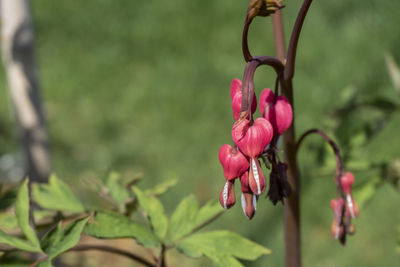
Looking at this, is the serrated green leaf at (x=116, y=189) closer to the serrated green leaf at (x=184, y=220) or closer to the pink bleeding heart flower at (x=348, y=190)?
the serrated green leaf at (x=184, y=220)

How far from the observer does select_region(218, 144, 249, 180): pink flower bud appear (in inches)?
32.9

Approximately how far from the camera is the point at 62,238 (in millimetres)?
1004

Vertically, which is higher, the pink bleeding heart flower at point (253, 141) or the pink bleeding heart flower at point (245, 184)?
the pink bleeding heart flower at point (253, 141)

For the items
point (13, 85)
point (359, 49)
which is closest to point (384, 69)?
point (359, 49)

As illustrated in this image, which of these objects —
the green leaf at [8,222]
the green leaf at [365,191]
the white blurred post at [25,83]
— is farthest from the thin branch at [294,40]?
the white blurred post at [25,83]

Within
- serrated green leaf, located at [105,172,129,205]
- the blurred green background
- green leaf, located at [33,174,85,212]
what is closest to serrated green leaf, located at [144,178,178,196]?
serrated green leaf, located at [105,172,129,205]

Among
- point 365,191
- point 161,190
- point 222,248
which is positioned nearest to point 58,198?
point 161,190

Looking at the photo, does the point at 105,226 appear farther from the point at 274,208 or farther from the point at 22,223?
the point at 274,208

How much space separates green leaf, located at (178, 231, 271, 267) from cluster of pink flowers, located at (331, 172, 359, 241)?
0.56 ft

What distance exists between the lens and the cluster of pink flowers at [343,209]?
1092mm

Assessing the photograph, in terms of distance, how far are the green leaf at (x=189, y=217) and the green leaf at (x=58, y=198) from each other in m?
0.28

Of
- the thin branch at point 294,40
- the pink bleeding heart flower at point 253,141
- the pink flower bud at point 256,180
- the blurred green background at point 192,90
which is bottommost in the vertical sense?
the blurred green background at point 192,90

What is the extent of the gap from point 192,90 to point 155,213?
2.63 m

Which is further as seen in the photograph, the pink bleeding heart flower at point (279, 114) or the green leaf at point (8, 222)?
the green leaf at point (8, 222)
